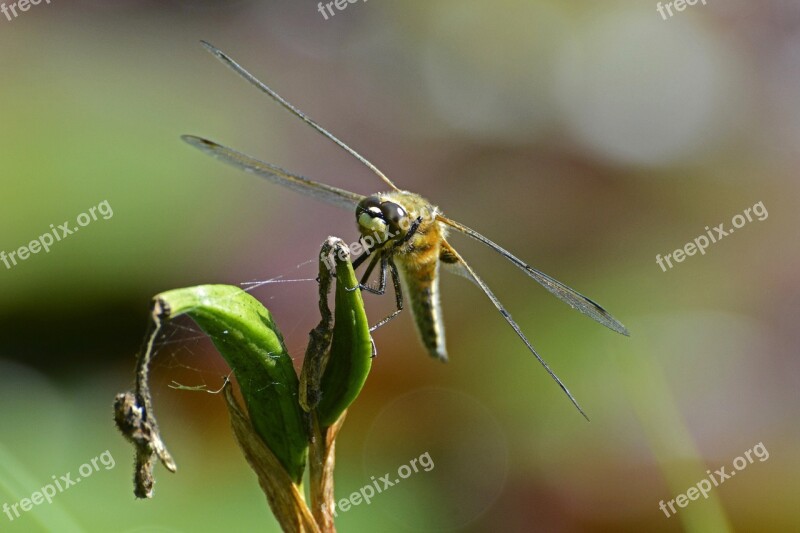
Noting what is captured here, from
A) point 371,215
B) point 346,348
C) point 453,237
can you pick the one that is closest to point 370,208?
point 371,215

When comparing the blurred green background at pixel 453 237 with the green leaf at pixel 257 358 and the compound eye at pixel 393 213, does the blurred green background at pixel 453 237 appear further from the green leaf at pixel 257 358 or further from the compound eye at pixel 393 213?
the compound eye at pixel 393 213

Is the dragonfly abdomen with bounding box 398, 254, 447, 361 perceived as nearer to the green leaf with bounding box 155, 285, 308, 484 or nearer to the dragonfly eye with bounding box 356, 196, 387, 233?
the dragonfly eye with bounding box 356, 196, 387, 233

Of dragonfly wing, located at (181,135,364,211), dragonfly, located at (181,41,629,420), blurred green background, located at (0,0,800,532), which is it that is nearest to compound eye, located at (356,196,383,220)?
dragonfly, located at (181,41,629,420)

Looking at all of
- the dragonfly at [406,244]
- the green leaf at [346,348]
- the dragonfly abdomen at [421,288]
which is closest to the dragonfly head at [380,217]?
the dragonfly at [406,244]

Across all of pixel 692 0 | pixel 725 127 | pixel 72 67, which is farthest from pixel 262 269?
pixel 692 0

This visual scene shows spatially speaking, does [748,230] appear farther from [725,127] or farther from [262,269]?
[262,269]

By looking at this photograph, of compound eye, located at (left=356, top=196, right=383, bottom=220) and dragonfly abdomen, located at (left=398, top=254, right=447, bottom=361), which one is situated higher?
compound eye, located at (left=356, top=196, right=383, bottom=220)

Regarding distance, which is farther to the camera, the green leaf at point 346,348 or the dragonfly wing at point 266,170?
the dragonfly wing at point 266,170
